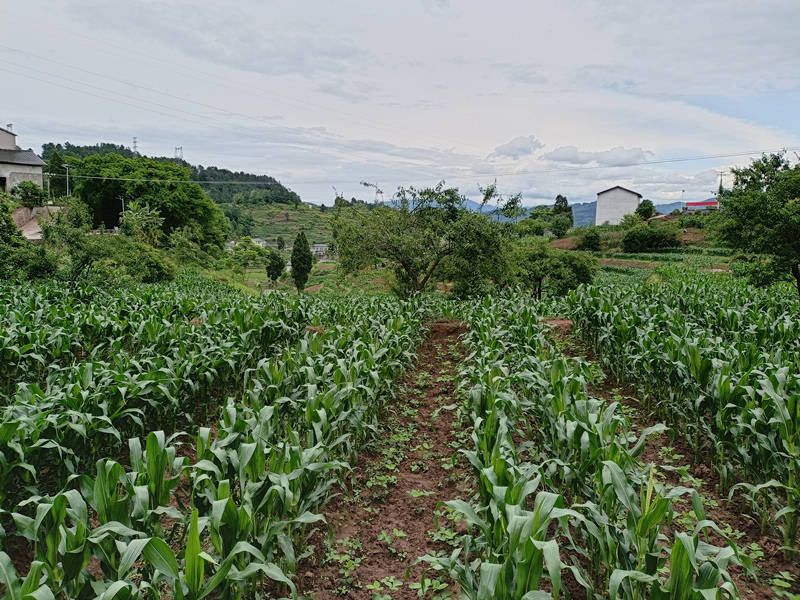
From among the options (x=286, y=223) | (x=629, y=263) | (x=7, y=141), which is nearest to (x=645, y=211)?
(x=629, y=263)

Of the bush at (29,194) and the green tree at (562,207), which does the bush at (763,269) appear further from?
the green tree at (562,207)

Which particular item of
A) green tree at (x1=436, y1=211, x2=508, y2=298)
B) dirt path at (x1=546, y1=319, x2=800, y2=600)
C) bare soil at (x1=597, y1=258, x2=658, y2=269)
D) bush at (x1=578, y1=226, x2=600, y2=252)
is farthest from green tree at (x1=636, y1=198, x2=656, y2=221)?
dirt path at (x1=546, y1=319, x2=800, y2=600)

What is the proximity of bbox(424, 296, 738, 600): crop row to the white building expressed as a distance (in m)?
93.8

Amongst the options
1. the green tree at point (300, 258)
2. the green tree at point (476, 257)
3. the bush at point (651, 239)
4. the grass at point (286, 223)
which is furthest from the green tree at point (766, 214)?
the grass at point (286, 223)

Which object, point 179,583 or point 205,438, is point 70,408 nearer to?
point 205,438

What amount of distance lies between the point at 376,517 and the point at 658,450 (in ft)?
10.6

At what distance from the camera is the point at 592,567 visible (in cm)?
325

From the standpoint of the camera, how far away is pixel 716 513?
13.9ft

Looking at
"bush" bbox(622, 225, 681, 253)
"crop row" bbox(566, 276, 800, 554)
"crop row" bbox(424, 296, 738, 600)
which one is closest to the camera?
"crop row" bbox(424, 296, 738, 600)

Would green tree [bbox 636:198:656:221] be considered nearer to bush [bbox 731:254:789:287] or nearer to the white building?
the white building

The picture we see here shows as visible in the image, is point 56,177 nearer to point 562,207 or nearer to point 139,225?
point 139,225

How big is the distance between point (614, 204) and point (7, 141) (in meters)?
91.5

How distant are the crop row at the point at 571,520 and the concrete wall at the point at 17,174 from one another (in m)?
61.8

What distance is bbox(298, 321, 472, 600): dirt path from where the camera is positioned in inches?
140
